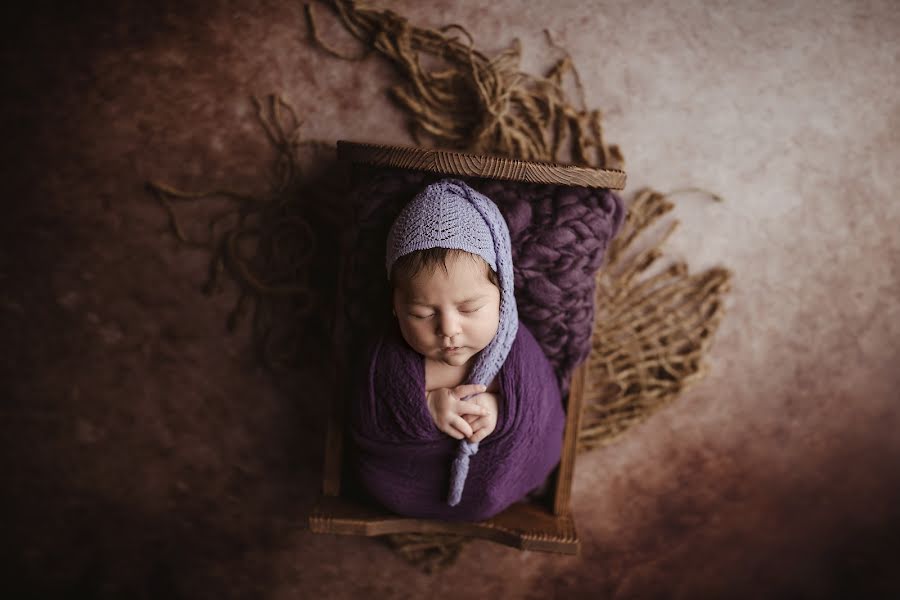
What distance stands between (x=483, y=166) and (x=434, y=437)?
1.39ft

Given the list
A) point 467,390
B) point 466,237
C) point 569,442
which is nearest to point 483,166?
point 466,237

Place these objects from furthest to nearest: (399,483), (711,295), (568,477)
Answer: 1. (711,295)
2. (568,477)
3. (399,483)

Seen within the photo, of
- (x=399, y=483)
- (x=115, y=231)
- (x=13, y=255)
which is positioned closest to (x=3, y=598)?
(x=13, y=255)

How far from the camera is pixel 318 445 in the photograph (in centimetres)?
115

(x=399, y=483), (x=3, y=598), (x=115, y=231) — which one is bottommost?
(x=3, y=598)

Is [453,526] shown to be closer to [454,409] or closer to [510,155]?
[454,409]

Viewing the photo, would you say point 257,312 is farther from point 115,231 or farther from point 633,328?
point 633,328

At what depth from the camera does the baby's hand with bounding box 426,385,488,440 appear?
2.74ft

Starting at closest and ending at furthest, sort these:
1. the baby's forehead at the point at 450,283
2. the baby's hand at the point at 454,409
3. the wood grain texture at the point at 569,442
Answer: the baby's forehead at the point at 450,283
the baby's hand at the point at 454,409
the wood grain texture at the point at 569,442

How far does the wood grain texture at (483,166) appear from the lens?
79cm

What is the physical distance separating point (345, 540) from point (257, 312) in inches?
21.4

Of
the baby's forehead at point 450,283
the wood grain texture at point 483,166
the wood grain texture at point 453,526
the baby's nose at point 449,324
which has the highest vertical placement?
the wood grain texture at point 483,166

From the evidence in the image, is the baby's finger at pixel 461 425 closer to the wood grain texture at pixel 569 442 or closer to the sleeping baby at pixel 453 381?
the sleeping baby at pixel 453 381

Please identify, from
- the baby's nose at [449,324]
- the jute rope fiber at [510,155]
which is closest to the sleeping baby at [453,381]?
the baby's nose at [449,324]
